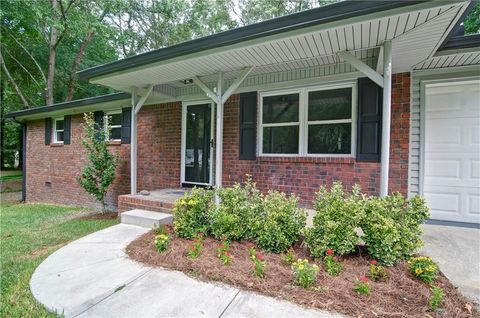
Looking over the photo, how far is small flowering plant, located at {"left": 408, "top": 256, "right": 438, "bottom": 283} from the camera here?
2307 mm

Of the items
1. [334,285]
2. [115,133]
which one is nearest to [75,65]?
[115,133]

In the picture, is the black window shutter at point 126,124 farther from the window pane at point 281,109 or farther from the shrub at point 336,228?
the shrub at point 336,228

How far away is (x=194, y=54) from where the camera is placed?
12.1 feet

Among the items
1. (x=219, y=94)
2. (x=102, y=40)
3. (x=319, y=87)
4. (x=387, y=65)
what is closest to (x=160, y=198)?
(x=219, y=94)

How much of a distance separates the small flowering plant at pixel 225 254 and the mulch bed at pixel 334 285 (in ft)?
0.16

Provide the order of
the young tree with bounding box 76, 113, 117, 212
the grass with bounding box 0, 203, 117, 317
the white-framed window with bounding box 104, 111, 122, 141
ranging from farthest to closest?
the white-framed window with bounding box 104, 111, 122, 141 → the young tree with bounding box 76, 113, 117, 212 → the grass with bounding box 0, 203, 117, 317

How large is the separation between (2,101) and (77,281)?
58.0 ft

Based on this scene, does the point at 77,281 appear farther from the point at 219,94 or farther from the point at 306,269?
the point at 219,94

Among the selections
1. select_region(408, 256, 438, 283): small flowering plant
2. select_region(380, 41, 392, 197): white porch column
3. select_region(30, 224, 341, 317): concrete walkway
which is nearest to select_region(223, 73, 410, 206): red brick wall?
select_region(380, 41, 392, 197): white porch column

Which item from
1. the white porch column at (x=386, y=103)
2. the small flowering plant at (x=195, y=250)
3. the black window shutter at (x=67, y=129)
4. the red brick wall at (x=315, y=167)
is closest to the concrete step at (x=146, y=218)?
the small flowering plant at (x=195, y=250)

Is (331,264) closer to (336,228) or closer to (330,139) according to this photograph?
(336,228)

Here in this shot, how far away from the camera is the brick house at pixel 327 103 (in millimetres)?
2990

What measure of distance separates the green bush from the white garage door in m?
2.60

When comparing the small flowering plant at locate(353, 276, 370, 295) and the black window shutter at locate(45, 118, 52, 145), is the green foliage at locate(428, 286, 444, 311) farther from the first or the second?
the black window shutter at locate(45, 118, 52, 145)
